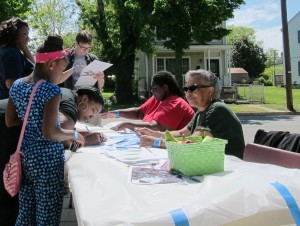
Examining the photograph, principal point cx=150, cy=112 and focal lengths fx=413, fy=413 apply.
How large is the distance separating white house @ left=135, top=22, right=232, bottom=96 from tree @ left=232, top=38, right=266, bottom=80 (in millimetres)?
30613

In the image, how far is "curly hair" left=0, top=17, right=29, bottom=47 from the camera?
388cm

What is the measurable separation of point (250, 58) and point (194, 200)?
60.4 m

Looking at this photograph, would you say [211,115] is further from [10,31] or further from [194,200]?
[10,31]

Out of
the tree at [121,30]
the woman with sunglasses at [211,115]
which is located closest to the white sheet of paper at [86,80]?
the woman with sunglasses at [211,115]

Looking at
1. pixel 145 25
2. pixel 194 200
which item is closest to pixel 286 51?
pixel 145 25

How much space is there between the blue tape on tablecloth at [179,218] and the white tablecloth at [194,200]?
2cm

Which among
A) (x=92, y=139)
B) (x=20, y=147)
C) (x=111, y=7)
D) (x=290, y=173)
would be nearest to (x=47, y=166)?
(x=20, y=147)

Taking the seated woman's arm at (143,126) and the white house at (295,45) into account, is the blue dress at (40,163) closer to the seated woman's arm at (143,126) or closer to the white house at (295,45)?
the seated woman's arm at (143,126)

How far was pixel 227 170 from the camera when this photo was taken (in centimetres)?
233

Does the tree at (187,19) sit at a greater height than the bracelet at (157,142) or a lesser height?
greater

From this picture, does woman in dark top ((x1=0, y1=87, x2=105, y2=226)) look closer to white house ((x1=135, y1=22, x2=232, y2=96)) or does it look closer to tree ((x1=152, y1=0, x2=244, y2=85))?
tree ((x1=152, y1=0, x2=244, y2=85))

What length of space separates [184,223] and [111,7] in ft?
66.3

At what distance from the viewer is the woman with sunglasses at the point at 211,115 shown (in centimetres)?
326

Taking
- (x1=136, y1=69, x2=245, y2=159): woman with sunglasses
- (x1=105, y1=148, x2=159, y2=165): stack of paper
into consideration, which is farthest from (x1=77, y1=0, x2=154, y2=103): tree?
(x1=105, y1=148, x2=159, y2=165): stack of paper
